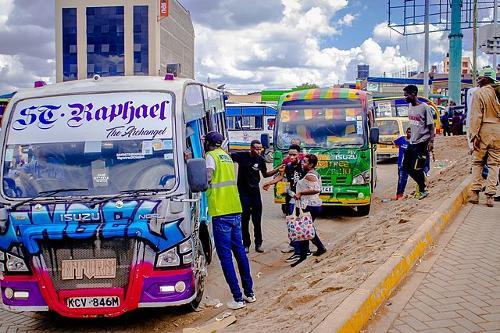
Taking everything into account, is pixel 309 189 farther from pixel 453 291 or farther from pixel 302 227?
pixel 453 291

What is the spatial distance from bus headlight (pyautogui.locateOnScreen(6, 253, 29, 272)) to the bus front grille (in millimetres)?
237

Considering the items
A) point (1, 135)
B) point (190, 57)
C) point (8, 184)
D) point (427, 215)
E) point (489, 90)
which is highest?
point (190, 57)

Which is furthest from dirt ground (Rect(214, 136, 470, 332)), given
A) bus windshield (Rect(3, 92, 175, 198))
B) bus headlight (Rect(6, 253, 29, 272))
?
bus headlight (Rect(6, 253, 29, 272))

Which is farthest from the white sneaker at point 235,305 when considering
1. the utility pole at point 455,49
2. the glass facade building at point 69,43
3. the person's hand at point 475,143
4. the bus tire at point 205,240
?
the glass facade building at point 69,43

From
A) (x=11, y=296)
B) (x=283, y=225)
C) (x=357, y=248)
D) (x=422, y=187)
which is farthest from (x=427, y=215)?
(x=11, y=296)

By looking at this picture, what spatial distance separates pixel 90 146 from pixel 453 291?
384 centimetres

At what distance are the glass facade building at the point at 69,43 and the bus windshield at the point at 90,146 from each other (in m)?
76.9

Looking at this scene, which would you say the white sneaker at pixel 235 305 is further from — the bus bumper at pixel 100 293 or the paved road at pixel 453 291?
the paved road at pixel 453 291

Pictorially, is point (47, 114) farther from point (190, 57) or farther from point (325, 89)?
point (190, 57)

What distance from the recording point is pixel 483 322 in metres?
4.43

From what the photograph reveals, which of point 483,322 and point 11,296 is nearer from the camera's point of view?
point 483,322

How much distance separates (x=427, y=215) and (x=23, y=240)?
16.8ft

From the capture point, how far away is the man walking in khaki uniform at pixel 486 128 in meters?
8.30

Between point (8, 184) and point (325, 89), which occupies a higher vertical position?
point (325, 89)
